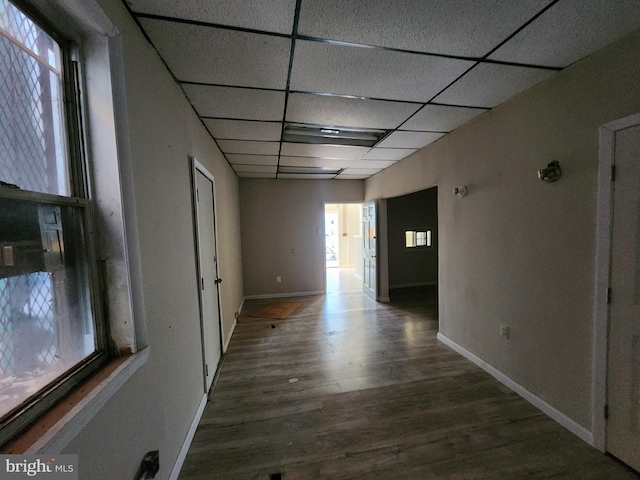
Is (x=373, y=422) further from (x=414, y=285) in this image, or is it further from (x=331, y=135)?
(x=414, y=285)

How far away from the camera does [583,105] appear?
1578mm

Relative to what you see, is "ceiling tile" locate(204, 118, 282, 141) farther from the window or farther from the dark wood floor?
the window

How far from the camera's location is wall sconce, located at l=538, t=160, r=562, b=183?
1.73m

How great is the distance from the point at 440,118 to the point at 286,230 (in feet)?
11.5

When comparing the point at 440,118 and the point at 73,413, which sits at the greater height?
the point at 440,118

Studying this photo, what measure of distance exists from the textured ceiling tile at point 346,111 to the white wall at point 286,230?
278cm

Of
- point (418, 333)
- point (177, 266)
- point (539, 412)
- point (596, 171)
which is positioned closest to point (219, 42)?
point (177, 266)

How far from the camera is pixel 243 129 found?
247cm

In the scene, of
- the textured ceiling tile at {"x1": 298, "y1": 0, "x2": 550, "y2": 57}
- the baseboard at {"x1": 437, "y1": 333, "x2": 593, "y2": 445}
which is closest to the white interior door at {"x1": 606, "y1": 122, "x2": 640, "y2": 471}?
the baseboard at {"x1": 437, "y1": 333, "x2": 593, "y2": 445}

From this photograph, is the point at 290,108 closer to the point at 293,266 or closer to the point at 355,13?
the point at 355,13

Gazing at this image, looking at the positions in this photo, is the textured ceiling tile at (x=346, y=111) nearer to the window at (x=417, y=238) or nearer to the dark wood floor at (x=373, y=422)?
the dark wood floor at (x=373, y=422)

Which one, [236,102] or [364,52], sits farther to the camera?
[236,102]

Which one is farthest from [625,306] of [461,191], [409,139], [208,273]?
[208,273]

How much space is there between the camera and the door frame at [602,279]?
4.85 ft
